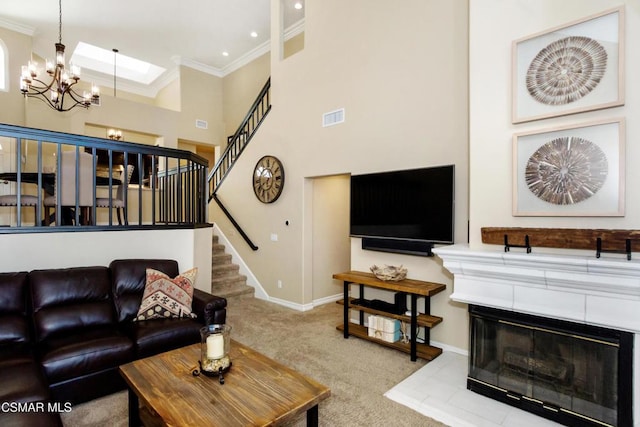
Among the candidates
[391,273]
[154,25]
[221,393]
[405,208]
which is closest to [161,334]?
[221,393]

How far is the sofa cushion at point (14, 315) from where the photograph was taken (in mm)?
2445

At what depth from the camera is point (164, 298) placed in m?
3.12

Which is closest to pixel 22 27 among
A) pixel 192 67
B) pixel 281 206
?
pixel 192 67

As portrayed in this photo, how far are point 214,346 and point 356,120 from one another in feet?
11.0

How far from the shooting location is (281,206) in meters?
5.40

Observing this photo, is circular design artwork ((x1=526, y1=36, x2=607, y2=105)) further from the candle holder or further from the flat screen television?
the candle holder

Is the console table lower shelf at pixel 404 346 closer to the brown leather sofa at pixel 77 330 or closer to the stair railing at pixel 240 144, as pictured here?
the brown leather sofa at pixel 77 330

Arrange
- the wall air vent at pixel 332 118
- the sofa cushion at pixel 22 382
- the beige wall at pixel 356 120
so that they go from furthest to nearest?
the wall air vent at pixel 332 118 → the beige wall at pixel 356 120 → the sofa cushion at pixel 22 382

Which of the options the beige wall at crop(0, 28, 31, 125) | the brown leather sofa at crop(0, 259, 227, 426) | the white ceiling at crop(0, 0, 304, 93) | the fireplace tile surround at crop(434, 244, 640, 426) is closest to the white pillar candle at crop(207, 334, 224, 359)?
the brown leather sofa at crop(0, 259, 227, 426)

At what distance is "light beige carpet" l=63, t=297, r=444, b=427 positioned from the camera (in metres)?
2.34

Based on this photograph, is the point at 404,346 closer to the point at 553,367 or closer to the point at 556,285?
the point at 553,367

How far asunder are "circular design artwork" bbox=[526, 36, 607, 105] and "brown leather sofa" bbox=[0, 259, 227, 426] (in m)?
3.40

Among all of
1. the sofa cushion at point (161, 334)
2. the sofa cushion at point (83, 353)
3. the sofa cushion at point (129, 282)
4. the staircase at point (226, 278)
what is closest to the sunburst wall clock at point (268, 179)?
the staircase at point (226, 278)

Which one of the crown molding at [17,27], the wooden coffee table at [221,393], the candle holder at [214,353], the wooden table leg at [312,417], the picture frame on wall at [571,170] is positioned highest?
the crown molding at [17,27]
